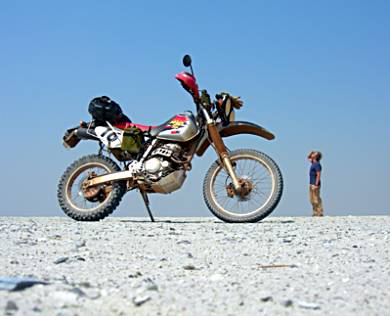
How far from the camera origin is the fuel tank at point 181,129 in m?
8.09

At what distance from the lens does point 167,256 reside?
4484 mm

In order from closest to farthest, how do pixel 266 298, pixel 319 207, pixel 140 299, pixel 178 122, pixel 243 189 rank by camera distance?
pixel 140 299, pixel 266 298, pixel 243 189, pixel 178 122, pixel 319 207

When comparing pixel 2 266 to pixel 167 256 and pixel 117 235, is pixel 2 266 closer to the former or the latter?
pixel 167 256

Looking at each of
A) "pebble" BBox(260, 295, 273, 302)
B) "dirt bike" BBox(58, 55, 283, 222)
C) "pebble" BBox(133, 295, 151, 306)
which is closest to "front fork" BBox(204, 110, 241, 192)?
"dirt bike" BBox(58, 55, 283, 222)

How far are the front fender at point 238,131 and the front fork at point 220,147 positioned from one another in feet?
0.40

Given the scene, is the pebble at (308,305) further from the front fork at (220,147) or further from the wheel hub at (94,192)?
the wheel hub at (94,192)

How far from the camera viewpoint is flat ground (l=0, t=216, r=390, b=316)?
2781 millimetres

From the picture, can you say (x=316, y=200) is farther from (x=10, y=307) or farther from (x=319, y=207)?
(x=10, y=307)

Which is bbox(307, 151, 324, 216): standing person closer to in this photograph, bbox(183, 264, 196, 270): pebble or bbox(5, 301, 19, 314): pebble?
bbox(183, 264, 196, 270): pebble

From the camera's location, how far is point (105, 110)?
8.59m

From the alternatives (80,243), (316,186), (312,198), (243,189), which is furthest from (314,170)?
(80,243)

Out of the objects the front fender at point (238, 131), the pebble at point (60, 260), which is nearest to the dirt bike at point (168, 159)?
the front fender at point (238, 131)

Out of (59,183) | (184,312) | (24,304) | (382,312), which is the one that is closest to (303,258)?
(382,312)

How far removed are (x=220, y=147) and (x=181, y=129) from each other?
1.82ft
